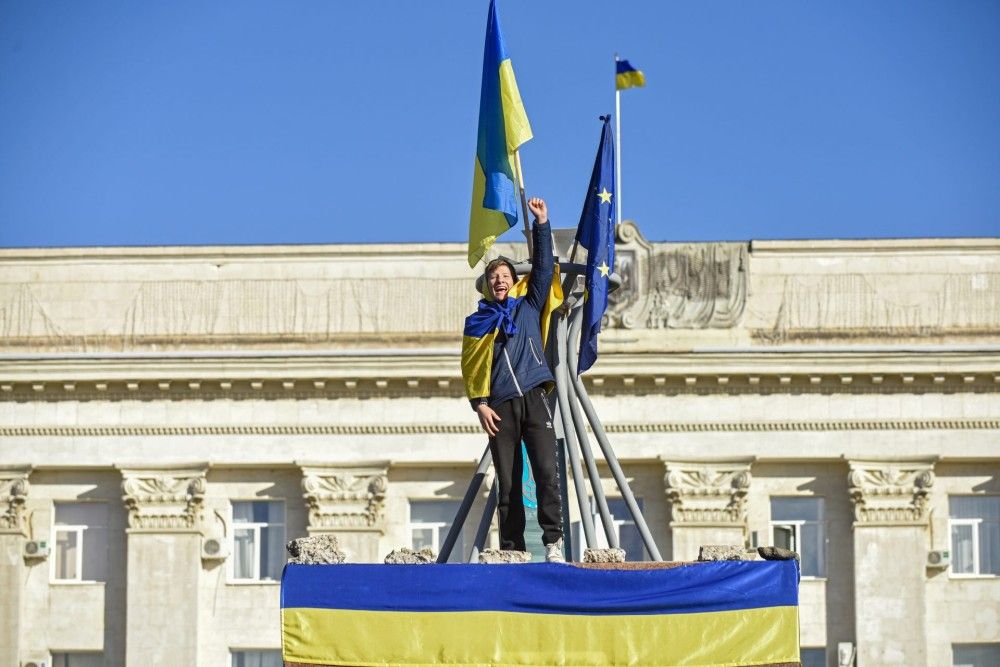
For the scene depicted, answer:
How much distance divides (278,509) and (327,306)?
3342mm

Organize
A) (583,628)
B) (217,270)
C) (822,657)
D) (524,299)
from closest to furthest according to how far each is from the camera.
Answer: (583,628) → (524,299) → (822,657) → (217,270)

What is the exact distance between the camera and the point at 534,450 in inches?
594

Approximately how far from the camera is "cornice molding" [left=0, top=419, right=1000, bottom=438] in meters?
39.7

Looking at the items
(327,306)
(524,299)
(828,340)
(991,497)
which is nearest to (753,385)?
(828,340)

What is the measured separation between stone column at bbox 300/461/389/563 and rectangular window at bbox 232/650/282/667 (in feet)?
6.41

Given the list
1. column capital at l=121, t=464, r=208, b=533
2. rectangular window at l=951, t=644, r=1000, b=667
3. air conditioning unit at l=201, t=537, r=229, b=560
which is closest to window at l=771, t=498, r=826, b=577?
rectangular window at l=951, t=644, r=1000, b=667

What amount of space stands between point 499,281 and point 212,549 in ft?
82.0

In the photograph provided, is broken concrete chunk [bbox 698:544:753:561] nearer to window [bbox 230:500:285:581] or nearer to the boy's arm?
the boy's arm

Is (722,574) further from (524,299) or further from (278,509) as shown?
(278,509)

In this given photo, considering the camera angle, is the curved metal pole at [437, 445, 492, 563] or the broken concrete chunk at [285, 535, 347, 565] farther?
the curved metal pole at [437, 445, 492, 563]

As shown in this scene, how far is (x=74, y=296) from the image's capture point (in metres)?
41.4

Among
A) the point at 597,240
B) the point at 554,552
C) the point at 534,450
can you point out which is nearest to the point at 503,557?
the point at 554,552

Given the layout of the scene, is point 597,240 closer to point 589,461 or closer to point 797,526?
point 589,461

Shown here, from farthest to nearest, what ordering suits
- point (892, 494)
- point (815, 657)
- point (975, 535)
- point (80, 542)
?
point (80, 542) < point (975, 535) < point (892, 494) < point (815, 657)
